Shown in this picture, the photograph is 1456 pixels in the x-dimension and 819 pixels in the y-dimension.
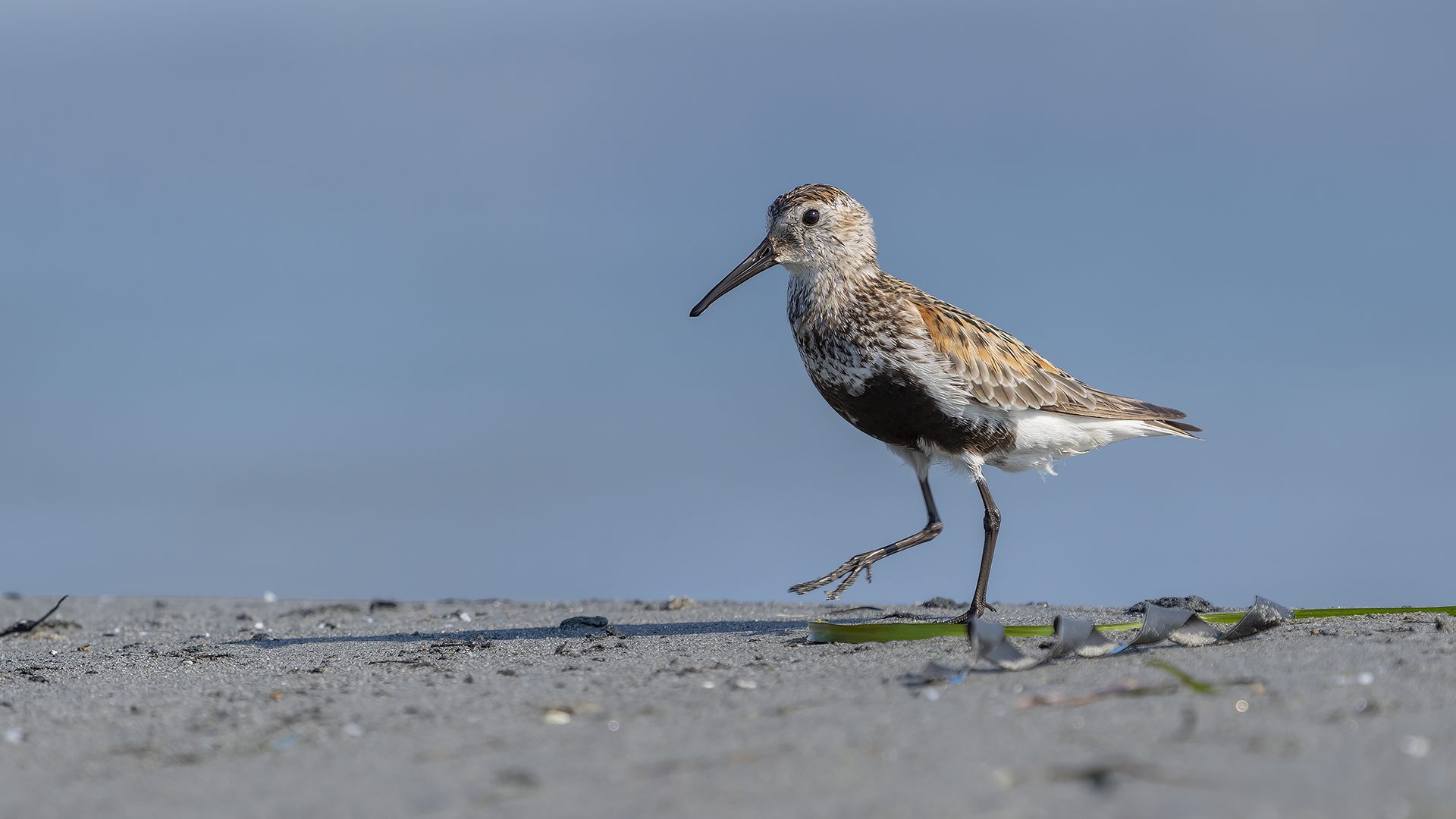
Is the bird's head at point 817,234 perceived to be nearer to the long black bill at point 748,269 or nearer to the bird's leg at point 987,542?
the long black bill at point 748,269

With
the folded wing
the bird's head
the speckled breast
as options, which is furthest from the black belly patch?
the bird's head

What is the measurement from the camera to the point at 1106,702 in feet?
12.8

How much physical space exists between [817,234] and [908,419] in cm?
148

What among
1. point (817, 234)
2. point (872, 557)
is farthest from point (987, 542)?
point (817, 234)

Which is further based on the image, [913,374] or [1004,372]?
[1004,372]

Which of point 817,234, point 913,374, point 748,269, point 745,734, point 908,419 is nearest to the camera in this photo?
point 745,734

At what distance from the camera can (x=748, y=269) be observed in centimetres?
798

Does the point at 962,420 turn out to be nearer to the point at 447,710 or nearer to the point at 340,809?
the point at 447,710

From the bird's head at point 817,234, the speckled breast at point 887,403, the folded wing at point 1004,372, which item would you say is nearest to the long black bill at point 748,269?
the bird's head at point 817,234

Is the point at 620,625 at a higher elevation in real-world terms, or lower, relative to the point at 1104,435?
lower

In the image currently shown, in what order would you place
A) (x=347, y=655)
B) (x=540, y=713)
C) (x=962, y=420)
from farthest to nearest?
(x=962, y=420) → (x=347, y=655) → (x=540, y=713)

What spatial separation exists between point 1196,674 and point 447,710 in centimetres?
301

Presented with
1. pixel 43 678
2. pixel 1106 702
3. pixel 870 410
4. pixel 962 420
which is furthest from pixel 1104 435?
pixel 43 678

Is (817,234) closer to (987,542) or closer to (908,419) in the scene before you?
(908,419)
